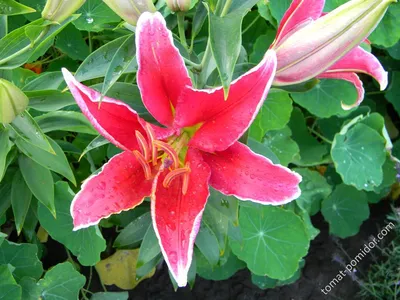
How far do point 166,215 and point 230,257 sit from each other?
971 mm

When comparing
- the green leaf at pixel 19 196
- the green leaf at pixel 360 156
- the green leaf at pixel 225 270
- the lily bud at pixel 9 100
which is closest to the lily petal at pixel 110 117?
the lily bud at pixel 9 100

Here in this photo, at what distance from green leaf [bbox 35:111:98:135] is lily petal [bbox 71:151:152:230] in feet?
1.06

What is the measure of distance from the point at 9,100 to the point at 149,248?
41cm

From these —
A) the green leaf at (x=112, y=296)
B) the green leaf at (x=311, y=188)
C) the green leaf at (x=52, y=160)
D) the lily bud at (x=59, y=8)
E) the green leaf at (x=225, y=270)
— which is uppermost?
the lily bud at (x=59, y=8)

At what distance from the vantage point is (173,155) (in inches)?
26.6

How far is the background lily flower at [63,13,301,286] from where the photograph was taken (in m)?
0.65

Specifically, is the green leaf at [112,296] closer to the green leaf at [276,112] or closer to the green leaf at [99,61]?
the green leaf at [276,112]

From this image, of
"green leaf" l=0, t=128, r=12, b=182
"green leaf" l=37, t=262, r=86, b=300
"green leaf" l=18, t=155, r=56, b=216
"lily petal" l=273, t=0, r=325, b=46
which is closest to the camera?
"lily petal" l=273, t=0, r=325, b=46

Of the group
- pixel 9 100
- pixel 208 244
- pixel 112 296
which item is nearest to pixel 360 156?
pixel 208 244

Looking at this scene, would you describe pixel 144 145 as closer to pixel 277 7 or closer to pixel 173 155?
pixel 173 155

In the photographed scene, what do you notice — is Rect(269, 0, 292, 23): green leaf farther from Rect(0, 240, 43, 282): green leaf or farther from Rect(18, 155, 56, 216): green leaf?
Rect(0, 240, 43, 282): green leaf

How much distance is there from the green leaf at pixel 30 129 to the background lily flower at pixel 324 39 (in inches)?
16.5

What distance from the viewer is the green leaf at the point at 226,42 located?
24.7 inches

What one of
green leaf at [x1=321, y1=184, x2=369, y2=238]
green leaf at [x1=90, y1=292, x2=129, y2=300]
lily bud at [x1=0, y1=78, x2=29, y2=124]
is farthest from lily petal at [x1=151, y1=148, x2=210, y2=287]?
green leaf at [x1=321, y1=184, x2=369, y2=238]
